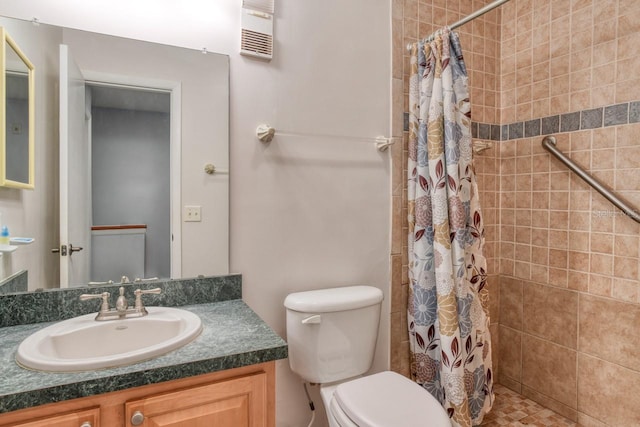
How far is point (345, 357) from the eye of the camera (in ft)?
5.00

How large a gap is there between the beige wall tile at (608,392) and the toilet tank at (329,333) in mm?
1120

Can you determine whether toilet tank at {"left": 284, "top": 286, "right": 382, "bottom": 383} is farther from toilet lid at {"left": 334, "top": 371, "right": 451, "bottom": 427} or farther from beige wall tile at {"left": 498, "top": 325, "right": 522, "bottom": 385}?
beige wall tile at {"left": 498, "top": 325, "right": 522, "bottom": 385}

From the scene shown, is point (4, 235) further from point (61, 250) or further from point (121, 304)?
point (121, 304)

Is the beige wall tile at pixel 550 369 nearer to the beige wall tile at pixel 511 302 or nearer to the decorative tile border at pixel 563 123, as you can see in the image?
the beige wall tile at pixel 511 302

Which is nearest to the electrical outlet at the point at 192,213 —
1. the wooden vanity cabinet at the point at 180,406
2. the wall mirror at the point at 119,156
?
the wall mirror at the point at 119,156

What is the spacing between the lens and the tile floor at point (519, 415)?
186 cm

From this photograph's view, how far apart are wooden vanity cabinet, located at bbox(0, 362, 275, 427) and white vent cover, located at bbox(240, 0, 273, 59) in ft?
3.98

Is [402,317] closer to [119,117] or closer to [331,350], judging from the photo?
[331,350]

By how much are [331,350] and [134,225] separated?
905 mm

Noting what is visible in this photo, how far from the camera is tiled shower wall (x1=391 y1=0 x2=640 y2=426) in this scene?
1.67 meters

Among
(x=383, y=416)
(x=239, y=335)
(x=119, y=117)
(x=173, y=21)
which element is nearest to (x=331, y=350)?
(x=383, y=416)

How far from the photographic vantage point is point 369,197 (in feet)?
5.99

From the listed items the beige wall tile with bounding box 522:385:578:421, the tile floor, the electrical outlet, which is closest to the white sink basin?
the electrical outlet

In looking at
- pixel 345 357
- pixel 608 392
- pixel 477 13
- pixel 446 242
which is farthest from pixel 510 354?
pixel 477 13
